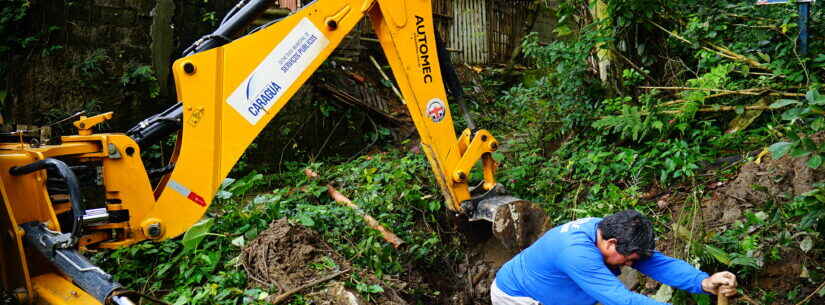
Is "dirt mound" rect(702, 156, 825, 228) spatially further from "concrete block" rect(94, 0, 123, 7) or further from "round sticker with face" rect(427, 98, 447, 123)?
"concrete block" rect(94, 0, 123, 7)

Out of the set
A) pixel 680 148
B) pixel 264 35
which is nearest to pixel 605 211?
pixel 680 148

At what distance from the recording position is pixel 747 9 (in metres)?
5.04

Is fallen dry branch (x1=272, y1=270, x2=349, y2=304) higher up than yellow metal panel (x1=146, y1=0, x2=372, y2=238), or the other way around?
yellow metal panel (x1=146, y1=0, x2=372, y2=238)

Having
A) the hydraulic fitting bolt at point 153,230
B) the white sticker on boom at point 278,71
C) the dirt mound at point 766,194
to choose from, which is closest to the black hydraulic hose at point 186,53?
the white sticker on boom at point 278,71

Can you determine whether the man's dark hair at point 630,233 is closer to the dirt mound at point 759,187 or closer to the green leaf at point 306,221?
the dirt mound at point 759,187

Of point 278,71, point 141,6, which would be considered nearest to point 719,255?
point 278,71

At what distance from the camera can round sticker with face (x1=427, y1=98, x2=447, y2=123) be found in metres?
4.52

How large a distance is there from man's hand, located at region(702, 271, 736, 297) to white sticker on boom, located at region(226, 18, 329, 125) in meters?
2.81

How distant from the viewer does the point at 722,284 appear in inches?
111

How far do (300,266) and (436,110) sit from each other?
62.3 inches

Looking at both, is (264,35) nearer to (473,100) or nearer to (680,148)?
(680,148)

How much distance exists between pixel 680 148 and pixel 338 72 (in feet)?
16.0

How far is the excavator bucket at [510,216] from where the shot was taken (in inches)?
182

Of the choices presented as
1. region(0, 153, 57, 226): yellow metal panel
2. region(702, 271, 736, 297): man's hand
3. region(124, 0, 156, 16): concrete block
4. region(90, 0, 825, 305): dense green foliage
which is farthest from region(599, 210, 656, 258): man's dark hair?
region(124, 0, 156, 16): concrete block
